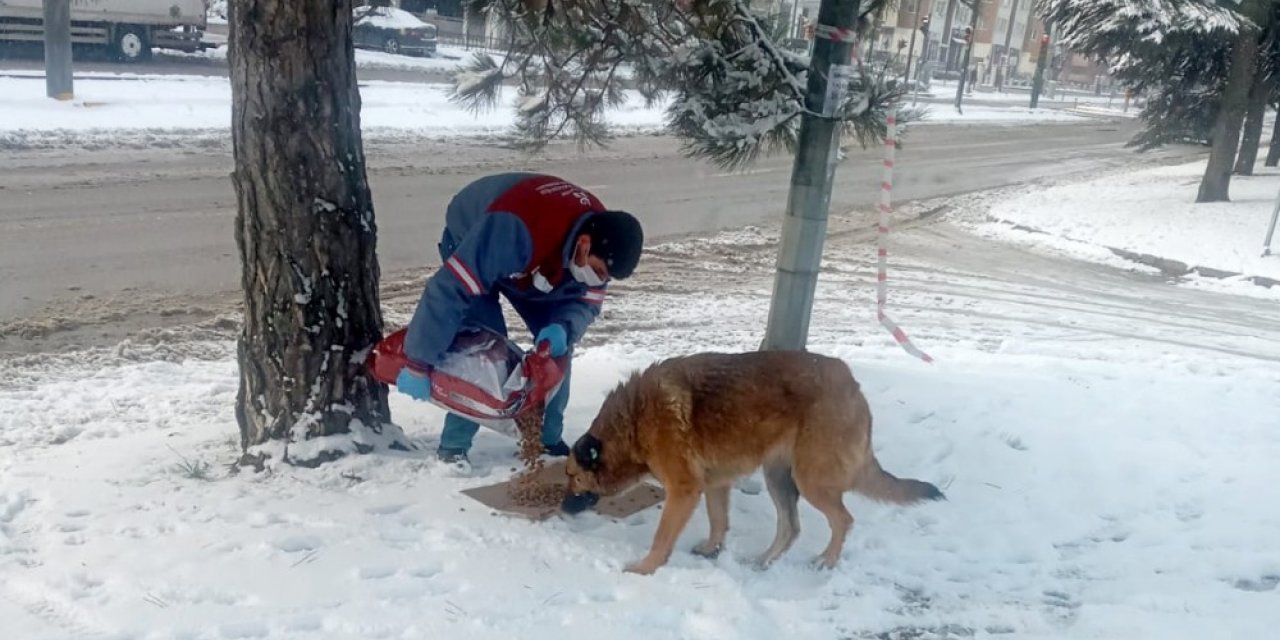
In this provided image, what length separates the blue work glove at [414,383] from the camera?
4.31 meters

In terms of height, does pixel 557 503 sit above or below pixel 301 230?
below

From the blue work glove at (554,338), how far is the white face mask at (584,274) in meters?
0.23

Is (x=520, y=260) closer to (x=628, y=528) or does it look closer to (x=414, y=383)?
(x=414, y=383)

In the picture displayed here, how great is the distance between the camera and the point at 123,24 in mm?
25938

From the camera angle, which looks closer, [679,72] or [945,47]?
[679,72]

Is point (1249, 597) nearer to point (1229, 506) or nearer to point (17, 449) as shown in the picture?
point (1229, 506)

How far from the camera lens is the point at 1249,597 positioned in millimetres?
3883

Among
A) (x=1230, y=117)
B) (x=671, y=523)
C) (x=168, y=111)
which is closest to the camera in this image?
(x=671, y=523)

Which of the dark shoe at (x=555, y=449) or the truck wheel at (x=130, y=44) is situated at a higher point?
the truck wheel at (x=130, y=44)

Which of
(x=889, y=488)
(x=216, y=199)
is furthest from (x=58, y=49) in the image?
(x=889, y=488)

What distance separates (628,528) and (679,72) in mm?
2585

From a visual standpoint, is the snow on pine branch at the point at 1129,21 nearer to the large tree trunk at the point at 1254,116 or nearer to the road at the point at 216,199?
the large tree trunk at the point at 1254,116

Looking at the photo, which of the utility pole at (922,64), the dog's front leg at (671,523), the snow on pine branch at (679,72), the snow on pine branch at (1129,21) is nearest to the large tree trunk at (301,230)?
the snow on pine branch at (679,72)

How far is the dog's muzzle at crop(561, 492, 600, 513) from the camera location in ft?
13.6
